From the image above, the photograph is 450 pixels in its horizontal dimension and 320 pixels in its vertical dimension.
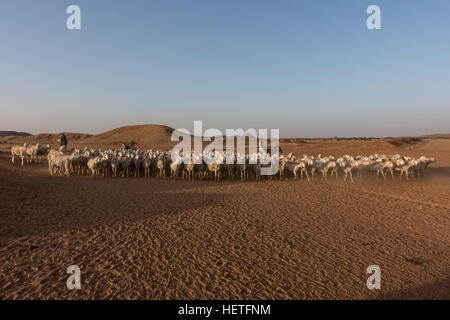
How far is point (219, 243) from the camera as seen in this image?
23.2 feet

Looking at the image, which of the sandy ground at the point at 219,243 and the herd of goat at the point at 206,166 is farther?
the herd of goat at the point at 206,166

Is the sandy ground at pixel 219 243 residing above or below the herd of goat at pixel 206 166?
below

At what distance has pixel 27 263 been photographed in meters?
5.67

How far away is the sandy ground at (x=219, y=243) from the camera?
5.00 meters

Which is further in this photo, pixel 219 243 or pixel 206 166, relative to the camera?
pixel 206 166

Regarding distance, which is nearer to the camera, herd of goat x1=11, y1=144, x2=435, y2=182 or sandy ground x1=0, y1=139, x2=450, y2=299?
sandy ground x1=0, y1=139, x2=450, y2=299

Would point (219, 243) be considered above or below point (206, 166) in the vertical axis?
below

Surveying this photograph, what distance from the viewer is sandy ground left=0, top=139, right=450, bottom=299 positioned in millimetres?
4996

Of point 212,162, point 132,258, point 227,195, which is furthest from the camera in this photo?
point 212,162

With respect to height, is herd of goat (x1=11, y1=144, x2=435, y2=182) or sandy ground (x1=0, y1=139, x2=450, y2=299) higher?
herd of goat (x1=11, y1=144, x2=435, y2=182)

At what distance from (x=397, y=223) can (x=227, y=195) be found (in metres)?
7.11
